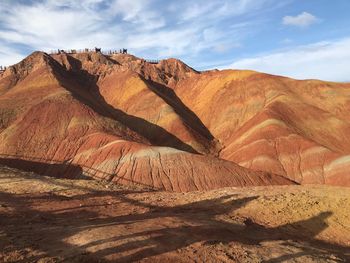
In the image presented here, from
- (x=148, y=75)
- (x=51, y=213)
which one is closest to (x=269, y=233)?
(x=51, y=213)

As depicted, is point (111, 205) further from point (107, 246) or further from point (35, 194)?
point (107, 246)

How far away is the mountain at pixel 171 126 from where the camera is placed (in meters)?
54.2

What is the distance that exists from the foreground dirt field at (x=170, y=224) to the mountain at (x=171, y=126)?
89.4 ft

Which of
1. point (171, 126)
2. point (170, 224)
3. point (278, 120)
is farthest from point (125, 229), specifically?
point (171, 126)

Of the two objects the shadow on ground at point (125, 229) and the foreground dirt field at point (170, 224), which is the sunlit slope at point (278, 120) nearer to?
the foreground dirt field at point (170, 224)

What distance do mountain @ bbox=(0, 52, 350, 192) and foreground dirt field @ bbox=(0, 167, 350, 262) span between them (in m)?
27.2

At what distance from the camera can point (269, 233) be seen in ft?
56.1

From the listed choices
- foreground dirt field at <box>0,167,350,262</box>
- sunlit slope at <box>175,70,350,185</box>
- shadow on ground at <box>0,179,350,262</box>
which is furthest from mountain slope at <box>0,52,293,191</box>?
→ shadow on ground at <box>0,179,350,262</box>

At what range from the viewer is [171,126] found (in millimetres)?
86125

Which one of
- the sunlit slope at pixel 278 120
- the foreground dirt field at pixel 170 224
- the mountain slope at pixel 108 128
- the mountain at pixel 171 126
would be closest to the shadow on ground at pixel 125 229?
the foreground dirt field at pixel 170 224

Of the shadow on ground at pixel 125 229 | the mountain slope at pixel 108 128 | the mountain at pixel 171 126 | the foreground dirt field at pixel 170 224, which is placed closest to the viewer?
the shadow on ground at pixel 125 229

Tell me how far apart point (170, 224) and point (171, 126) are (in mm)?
71170

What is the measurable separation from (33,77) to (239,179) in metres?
64.5

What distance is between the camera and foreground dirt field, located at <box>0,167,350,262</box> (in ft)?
40.7
